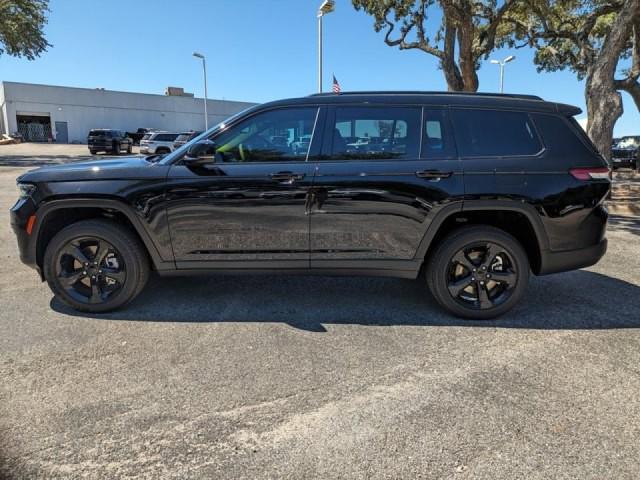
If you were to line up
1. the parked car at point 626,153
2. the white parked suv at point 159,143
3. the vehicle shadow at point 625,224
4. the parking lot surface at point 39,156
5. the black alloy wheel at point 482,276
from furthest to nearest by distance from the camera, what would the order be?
the white parked suv at point 159,143 → the parking lot surface at point 39,156 → the parked car at point 626,153 → the vehicle shadow at point 625,224 → the black alloy wheel at point 482,276

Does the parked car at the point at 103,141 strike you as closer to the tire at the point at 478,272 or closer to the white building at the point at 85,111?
the white building at the point at 85,111

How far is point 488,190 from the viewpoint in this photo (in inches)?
146

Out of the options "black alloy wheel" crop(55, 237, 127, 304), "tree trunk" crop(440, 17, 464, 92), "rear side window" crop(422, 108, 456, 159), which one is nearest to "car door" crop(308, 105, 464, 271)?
"rear side window" crop(422, 108, 456, 159)

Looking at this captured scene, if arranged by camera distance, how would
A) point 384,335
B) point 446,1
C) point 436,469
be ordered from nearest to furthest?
point 436,469 → point 384,335 → point 446,1

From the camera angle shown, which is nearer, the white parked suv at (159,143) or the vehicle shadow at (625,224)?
the vehicle shadow at (625,224)

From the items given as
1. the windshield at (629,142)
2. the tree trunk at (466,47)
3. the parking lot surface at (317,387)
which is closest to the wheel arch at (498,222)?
the parking lot surface at (317,387)

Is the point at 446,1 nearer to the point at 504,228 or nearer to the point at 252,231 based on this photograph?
the point at 504,228

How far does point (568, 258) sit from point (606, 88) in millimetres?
8400

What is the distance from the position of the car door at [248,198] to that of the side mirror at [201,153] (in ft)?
0.20

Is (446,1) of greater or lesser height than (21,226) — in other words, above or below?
above

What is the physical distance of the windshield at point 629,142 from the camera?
71.8 ft

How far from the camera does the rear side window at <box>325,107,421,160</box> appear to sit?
3775mm

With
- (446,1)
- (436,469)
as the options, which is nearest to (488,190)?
(436,469)

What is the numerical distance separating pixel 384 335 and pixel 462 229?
1151mm
